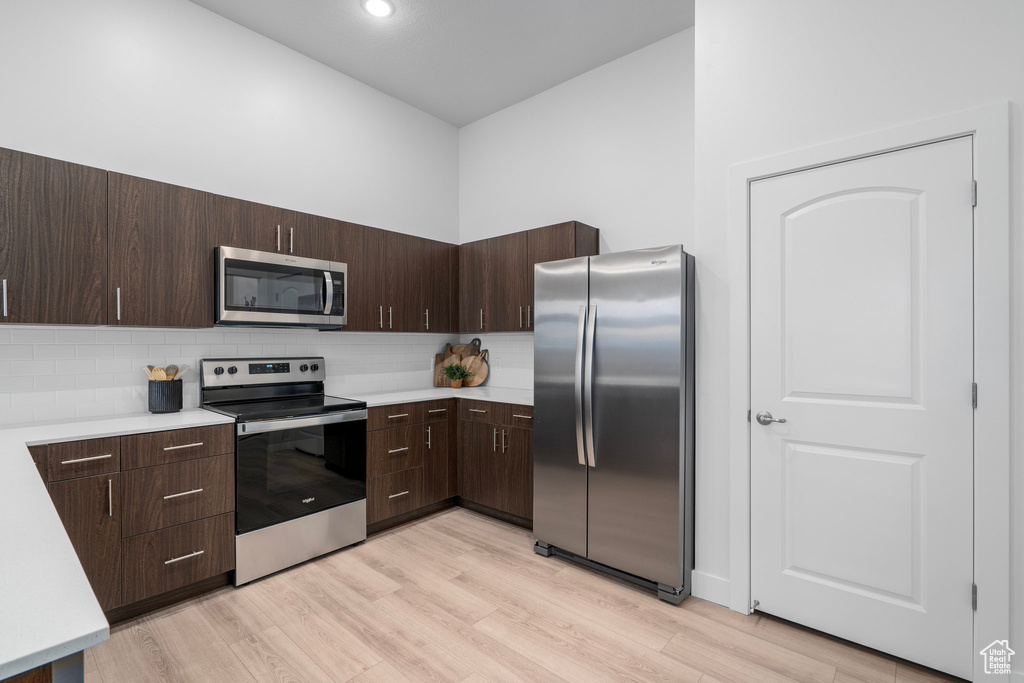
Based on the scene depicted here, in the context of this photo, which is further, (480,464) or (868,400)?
(480,464)

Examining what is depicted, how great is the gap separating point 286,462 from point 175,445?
563 millimetres

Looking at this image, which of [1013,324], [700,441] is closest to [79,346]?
[700,441]

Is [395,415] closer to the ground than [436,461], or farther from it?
farther from it

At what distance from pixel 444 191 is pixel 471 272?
0.95 metres

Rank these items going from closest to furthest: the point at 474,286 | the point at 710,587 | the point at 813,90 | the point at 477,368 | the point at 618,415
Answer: the point at 813,90 → the point at 710,587 → the point at 618,415 → the point at 474,286 → the point at 477,368

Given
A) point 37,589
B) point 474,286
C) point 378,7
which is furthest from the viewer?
point 474,286

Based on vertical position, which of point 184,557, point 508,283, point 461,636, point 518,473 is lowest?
point 461,636

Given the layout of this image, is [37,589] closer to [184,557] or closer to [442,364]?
[184,557]

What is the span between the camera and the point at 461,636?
221cm

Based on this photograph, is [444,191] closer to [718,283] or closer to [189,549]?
[718,283]

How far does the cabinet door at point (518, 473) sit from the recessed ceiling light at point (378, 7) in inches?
109

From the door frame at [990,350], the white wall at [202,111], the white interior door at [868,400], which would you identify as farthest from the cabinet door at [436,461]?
the door frame at [990,350]

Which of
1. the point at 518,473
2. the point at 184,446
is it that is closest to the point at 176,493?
the point at 184,446

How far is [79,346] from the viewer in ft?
8.55
